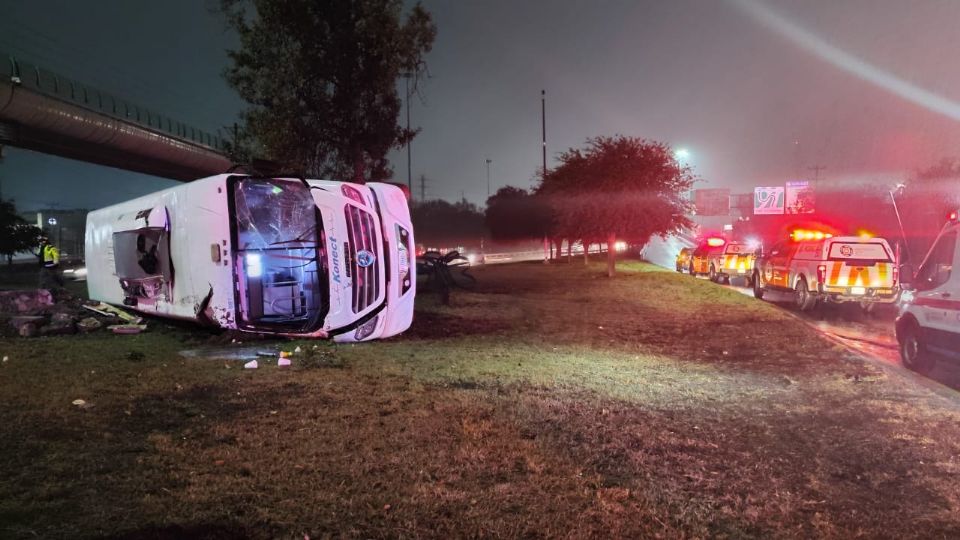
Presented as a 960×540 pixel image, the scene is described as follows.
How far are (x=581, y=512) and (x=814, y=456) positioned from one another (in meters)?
2.37

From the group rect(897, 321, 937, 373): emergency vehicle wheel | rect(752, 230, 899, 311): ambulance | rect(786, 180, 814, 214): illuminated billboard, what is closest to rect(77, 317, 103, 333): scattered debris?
rect(897, 321, 937, 373): emergency vehicle wheel

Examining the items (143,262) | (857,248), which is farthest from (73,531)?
(857,248)

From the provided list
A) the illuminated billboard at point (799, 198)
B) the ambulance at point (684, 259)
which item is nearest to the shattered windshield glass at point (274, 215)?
the ambulance at point (684, 259)

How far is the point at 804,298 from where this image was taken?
650 inches

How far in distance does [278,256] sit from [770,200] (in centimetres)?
5758

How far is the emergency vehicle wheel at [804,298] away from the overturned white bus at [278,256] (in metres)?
11.9

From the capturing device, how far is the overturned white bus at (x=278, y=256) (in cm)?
803

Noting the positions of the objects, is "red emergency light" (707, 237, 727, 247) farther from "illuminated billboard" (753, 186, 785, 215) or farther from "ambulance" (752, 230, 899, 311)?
"illuminated billboard" (753, 186, 785, 215)

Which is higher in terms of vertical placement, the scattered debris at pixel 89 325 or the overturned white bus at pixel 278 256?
the overturned white bus at pixel 278 256

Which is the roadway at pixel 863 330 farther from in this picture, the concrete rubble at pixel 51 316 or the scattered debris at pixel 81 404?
the concrete rubble at pixel 51 316

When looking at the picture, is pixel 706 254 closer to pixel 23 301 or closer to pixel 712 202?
pixel 23 301

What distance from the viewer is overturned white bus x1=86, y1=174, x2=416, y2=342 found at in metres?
8.03

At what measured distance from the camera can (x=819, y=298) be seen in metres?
15.9

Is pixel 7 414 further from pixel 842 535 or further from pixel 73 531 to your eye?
pixel 842 535
